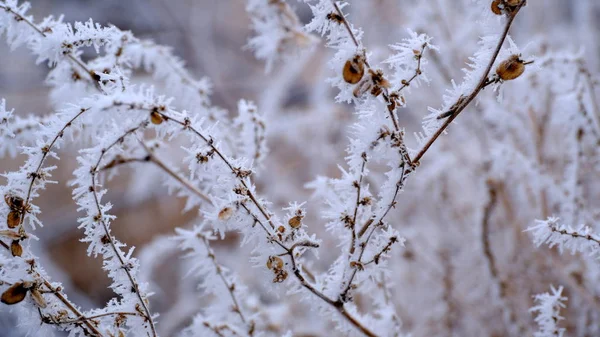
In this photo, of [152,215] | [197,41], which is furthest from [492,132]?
[152,215]

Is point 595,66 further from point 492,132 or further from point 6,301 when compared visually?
point 6,301

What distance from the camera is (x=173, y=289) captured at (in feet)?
→ 6.97

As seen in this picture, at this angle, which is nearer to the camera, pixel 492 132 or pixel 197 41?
pixel 492 132

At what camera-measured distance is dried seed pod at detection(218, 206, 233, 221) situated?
38cm

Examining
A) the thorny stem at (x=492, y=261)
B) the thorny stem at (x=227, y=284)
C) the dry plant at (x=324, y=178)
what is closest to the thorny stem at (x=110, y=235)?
the dry plant at (x=324, y=178)

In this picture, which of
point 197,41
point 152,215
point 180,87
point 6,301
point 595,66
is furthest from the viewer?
point 152,215

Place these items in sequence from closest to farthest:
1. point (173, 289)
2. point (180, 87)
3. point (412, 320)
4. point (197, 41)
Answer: point (180, 87), point (412, 320), point (197, 41), point (173, 289)

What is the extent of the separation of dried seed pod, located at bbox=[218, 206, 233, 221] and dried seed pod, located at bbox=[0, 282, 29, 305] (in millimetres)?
173

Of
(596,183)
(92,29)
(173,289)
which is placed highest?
(173,289)

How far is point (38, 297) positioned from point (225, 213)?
0.56 ft

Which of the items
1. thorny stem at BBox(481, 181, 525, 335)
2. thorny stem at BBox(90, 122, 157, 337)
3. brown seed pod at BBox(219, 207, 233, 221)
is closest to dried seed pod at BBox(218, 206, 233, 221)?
brown seed pod at BBox(219, 207, 233, 221)

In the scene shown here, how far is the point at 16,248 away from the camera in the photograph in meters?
0.37

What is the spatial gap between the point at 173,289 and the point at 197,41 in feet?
3.89

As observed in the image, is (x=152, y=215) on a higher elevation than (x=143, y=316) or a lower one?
higher
